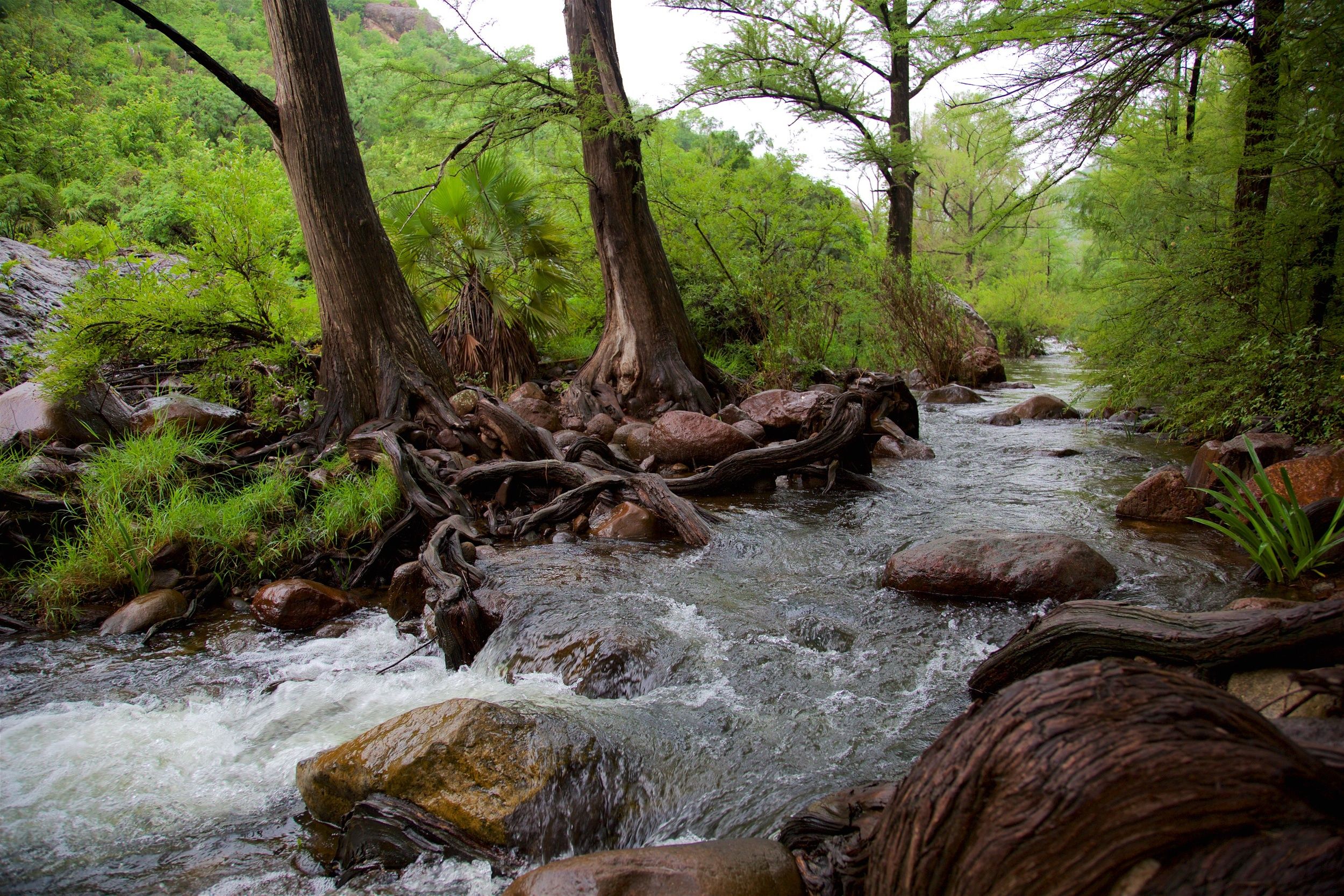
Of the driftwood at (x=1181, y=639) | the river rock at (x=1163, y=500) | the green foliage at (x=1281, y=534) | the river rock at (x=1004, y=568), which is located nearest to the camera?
the driftwood at (x=1181, y=639)

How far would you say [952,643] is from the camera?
12.3ft

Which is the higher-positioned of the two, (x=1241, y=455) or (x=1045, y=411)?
(x=1241, y=455)

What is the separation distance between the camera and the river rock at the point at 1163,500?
5.40 metres

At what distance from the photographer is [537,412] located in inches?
339

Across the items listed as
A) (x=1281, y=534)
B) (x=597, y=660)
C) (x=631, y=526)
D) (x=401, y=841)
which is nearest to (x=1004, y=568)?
(x=1281, y=534)

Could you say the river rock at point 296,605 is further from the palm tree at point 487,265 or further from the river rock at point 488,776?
the palm tree at point 487,265

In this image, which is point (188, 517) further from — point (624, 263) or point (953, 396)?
point (953, 396)

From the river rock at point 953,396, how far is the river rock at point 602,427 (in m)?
6.95

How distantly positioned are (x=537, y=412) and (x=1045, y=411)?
301 inches

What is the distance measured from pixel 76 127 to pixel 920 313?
83.8 feet

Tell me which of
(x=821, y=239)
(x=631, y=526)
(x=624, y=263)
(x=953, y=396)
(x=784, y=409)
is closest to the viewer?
(x=631, y=526)

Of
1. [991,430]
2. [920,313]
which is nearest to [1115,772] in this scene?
[991,430]

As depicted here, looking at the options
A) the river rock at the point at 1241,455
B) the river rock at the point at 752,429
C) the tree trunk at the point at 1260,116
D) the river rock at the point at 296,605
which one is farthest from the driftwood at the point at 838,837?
the tree trunk at the point at 1260,116

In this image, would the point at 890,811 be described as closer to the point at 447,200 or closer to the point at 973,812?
the point at 973,812
